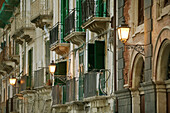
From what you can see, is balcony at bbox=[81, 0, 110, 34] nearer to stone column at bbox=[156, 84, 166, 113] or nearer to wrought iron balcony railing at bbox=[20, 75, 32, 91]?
stone column at bbox=[156, 84, 166, 113]

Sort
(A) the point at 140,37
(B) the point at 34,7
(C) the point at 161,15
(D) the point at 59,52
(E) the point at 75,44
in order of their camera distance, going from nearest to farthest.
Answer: (C) the point at 161,15 → (A) the point at 140,37 → (E) the point at 75,44 → (D) the point at 59,52 → (B) the point at 34,7

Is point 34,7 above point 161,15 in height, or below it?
above

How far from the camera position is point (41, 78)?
40.0 meters

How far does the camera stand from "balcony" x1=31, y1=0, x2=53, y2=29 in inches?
1513

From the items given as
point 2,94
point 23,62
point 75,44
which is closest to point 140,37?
point 75,44

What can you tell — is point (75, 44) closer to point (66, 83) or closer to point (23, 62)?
point (66, 83)

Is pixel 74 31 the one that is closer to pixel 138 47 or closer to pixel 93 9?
pixel 93 9

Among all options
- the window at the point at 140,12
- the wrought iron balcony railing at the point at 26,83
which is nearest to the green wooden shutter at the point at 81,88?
the window at the point at 140,12

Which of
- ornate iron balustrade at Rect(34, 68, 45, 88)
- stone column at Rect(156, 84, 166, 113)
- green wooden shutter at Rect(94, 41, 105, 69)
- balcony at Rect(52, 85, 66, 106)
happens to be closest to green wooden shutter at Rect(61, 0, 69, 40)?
balcony at Rect(52, 85, 66, 106)

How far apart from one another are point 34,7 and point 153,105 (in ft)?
66.5

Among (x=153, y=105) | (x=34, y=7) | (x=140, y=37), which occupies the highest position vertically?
(x=34, y=7)

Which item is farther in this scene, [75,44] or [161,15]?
[75,44]

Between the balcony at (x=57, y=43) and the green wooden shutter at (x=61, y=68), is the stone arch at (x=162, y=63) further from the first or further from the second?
the green wooden shutter at (x=61, y=68)

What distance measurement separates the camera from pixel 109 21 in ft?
87.7
